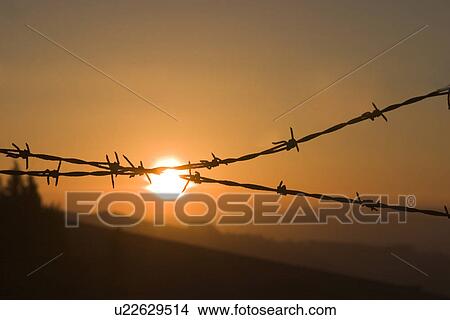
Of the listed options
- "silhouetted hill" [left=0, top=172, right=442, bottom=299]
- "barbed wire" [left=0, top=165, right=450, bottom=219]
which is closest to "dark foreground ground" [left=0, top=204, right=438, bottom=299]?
"silhouetted hill" [left=0, top=172, right=442, bottom=299]

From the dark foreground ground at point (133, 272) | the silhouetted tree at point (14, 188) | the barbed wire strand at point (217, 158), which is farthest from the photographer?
the silhouetted tree at point (14, 188)

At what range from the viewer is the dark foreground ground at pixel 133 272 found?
74.7ft

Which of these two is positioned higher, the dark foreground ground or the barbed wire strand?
the barbed wire strand

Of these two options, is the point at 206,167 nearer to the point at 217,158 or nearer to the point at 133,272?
the point at 217,158

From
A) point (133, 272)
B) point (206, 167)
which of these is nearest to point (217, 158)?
point (206, 167)

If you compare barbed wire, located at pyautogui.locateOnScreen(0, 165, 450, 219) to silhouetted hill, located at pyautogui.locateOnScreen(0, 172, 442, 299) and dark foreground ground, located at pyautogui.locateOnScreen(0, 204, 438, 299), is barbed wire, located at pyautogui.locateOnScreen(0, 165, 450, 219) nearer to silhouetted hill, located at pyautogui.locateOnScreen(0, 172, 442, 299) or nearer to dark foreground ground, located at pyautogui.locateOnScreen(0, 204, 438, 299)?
dark foreground ground, located at pyautogui.locateOnScreen(0, 204, 438, 299)

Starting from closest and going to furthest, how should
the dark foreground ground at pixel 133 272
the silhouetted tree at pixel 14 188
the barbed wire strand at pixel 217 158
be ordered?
1. the barbed wire strand at pixel 217 158
2. the dark foreground ground at pixel 133 272
3. the silhouetted tree at pixel 14 188

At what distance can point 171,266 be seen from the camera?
27.0m

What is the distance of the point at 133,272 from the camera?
3688 cm

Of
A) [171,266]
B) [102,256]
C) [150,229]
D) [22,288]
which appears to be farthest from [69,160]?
[22,288]

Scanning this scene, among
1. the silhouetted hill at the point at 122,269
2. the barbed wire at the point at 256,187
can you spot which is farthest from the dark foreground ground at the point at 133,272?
the barbed wire at the point at 256,187

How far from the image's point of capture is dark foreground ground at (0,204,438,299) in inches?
897

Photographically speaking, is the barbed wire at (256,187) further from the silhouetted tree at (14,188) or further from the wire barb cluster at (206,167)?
the silhouetted tree at (14,188)
